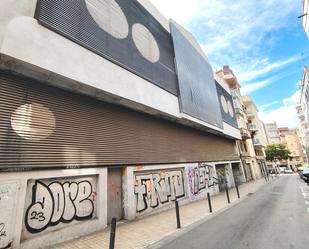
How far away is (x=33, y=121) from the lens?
6605mm

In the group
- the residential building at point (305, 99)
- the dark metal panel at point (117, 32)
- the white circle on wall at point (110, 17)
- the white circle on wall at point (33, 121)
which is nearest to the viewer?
the white circle on wall at point (33, 121)

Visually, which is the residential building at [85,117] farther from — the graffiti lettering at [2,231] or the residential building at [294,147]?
the residential building at [294,147]

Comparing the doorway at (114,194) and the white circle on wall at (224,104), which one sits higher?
the white circle on wall at (224,104)

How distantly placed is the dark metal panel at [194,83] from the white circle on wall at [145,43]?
253cm

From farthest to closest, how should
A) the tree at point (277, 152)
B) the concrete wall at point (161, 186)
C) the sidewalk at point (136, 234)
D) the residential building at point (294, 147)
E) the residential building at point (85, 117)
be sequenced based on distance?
the residential building at point (294, 147) < the tree at point (277, 152) < the concrete wall at point (161, 186) < the sidewalk at point (136, 234) < the residential building at point (85, 117)

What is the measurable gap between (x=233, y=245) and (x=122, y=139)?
A: 6367mm

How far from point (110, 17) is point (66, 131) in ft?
19.1

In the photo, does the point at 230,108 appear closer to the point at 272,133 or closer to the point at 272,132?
the point at 272,133

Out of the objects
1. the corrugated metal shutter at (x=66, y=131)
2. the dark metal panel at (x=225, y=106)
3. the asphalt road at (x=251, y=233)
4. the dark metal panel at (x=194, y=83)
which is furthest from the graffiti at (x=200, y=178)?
the dark metal panel at (x=225, y=106)

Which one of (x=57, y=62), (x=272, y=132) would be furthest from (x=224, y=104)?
(x=272, y=132)

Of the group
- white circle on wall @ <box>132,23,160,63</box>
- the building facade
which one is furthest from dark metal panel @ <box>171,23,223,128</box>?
the building facade

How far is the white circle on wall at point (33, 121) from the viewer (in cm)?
627

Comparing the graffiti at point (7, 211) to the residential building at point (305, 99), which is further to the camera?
the residential building at point (305, 99)

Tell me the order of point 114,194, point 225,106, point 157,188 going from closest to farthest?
point 114,194 < point 157,188 < point 225,106
